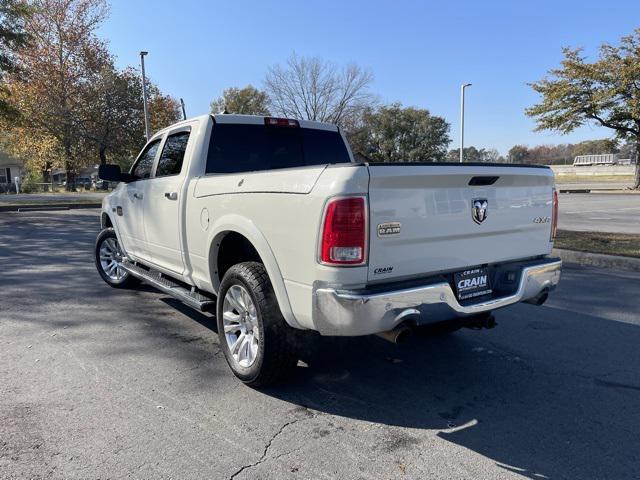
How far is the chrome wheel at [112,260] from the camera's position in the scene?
21.6ft

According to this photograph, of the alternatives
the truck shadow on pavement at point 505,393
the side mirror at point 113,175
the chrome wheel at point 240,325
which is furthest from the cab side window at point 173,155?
the truck shadow on pavement at point 505,393

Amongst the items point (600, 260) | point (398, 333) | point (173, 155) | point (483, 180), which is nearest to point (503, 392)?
point (398, 333)

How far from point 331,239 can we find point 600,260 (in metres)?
7.04

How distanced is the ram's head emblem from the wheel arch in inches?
54.4

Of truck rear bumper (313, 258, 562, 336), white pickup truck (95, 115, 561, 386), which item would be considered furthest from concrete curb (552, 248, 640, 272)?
truck rear bumper (313, 258, 562, 336)

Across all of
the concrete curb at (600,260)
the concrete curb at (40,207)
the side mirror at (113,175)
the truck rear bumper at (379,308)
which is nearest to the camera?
the truck rear bumper at (379,308)

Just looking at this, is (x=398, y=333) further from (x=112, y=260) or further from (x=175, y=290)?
(x=112, y=260)

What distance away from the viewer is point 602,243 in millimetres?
9336

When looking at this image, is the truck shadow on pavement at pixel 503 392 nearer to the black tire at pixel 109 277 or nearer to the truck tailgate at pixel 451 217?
the truck tailgate at pixel 451 217

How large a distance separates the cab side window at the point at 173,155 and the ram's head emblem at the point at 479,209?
2.73m

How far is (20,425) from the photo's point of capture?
308 cm

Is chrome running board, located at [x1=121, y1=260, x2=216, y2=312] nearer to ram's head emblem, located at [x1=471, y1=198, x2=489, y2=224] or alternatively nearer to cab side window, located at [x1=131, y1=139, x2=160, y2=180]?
cab side window, located at [x1=131, y1=139, x2=160, y2=180]

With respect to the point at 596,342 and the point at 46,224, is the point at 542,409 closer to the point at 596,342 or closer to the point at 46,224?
the point at 596,342

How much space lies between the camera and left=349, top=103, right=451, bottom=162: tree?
173 ft
